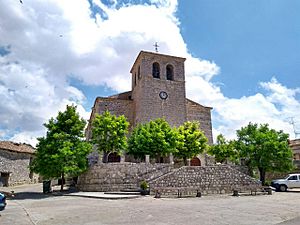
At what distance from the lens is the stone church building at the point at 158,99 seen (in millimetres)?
29906

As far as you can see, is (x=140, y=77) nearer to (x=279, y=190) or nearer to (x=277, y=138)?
(x=277, y=138)

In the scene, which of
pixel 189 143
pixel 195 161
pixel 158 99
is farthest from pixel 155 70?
pixel 195 161

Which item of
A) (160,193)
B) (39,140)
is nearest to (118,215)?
(160,193)

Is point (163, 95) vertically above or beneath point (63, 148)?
above

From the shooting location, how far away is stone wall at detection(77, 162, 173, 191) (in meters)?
18.7

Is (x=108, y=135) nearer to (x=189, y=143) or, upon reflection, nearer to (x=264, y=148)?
(x=189, y=143)

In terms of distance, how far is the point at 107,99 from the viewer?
30438 millimetres

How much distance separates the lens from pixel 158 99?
30.5 m

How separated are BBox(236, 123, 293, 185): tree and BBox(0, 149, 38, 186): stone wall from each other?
76.2ft

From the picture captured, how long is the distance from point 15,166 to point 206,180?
22.7 m

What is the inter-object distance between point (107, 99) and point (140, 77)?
15.4 feet

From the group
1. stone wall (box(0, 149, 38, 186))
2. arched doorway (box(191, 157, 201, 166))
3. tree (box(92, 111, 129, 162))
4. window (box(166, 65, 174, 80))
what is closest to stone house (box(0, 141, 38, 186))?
stone wall (box(0, 149, 38, 186))

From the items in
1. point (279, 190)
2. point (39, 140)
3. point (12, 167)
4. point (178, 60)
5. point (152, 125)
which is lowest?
point (279, 190)

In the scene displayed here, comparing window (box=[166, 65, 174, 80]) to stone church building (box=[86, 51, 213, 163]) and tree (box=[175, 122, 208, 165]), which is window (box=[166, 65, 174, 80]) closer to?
stone church building (box=[86, 51, 213, 163])
